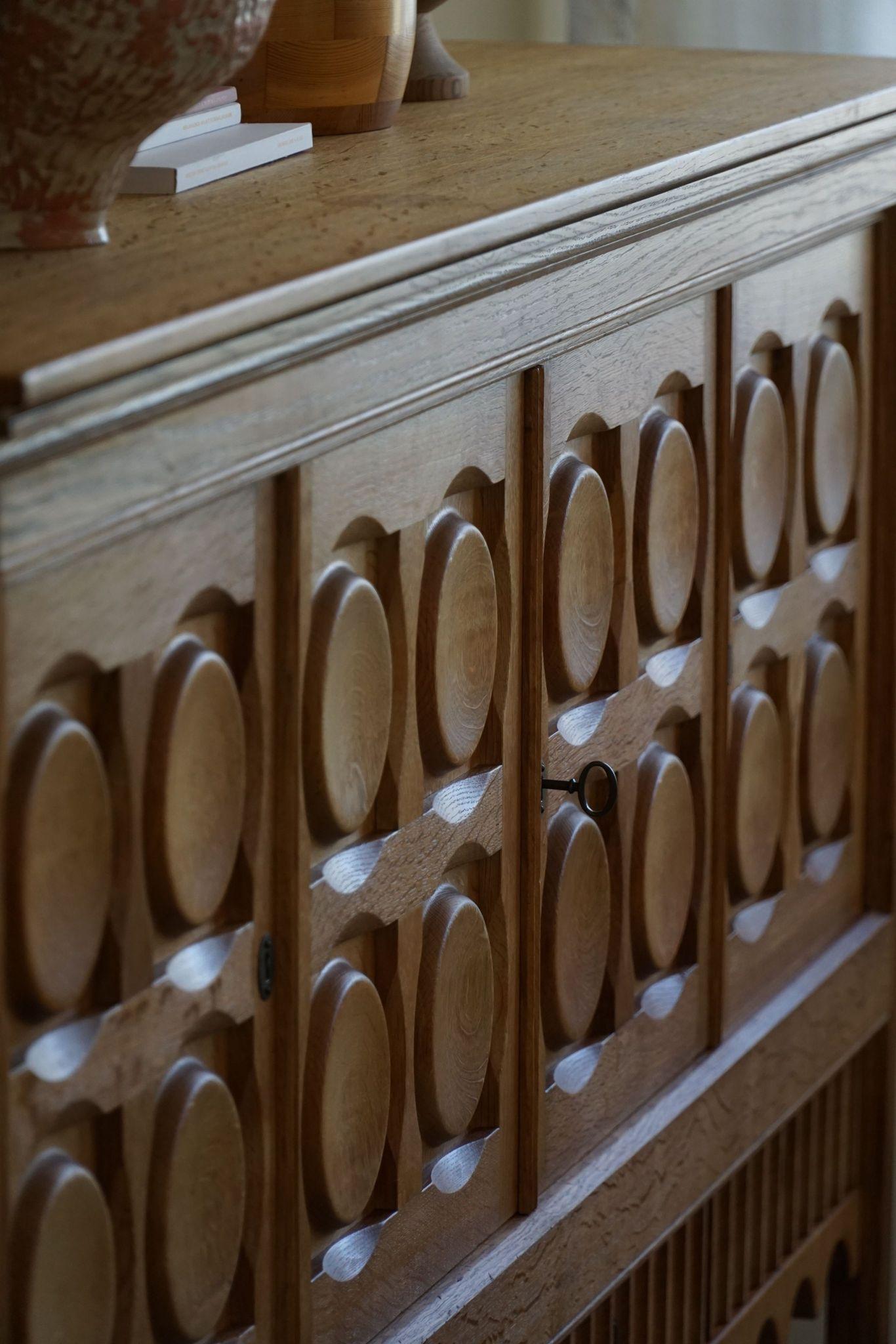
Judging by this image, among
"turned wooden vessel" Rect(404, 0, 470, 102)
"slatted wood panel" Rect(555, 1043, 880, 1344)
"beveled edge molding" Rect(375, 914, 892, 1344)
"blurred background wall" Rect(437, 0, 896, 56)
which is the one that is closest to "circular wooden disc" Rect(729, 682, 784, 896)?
"beveled edge molding" Rect(375, 914, 892, 1344)

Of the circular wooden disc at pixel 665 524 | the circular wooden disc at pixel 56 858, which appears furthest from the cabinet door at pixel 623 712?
the circular wooden disc at pixel 56 858

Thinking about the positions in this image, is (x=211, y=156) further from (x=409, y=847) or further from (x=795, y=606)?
(x=795, y=606)

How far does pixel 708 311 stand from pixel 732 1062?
483 mm

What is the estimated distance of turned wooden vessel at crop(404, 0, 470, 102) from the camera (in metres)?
1.14

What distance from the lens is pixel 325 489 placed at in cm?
75

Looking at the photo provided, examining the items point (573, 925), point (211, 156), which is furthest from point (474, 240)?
Result: point (573, 925)

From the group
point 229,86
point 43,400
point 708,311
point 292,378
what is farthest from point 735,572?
point 43,400

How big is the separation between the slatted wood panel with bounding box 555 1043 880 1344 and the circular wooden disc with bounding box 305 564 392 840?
44 cm

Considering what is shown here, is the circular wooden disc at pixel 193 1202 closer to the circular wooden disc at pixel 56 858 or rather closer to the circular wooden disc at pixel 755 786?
the circular wooden disc at pixel 56 858

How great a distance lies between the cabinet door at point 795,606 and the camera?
1.16m

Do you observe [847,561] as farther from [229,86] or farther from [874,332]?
[229,86]

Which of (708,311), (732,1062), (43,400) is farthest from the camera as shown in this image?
(732,1062)

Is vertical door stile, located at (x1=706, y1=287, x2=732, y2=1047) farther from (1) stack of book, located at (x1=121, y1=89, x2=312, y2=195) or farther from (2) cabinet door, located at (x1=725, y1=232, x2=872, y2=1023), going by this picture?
(1) stack of book, located at (x1=121, y1=89, x2=312, y2=195)

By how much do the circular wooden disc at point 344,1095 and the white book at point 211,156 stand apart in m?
0.37
